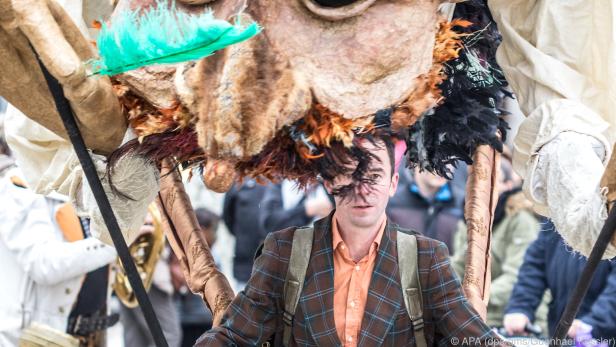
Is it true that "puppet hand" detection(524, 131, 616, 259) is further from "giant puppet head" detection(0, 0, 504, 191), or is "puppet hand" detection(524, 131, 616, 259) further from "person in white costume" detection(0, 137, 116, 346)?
"person in white costume" detection(0, 137, 116, 346)

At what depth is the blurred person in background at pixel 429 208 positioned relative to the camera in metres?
7.46

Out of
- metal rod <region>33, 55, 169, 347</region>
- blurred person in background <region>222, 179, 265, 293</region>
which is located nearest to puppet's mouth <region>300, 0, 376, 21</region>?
metal rod <region>33, 55, 169, 347</region>

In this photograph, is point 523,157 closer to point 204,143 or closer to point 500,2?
point 500,2

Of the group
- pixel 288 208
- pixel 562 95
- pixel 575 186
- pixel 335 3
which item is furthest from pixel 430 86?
pixel 288 208

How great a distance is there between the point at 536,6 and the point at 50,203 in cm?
323

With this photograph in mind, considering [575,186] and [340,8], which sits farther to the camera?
[575,186]

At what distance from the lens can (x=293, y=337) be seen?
392 cm

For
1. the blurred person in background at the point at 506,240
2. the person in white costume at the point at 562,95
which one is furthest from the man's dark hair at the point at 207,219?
the person in white costume at the point at 562,95

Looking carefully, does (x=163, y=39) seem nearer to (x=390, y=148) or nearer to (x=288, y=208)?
(x=390, y=148)

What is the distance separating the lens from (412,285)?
385 cm

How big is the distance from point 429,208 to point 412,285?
375 cm

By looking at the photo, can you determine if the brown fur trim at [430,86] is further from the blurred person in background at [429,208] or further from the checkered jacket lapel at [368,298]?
the blurred person in background at [429,208]

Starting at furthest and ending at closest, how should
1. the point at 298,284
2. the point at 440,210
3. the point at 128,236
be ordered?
1. the point at 440,210
2. the point at 128,236
3. the point at 298,284

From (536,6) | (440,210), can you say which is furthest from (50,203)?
(536,6)
